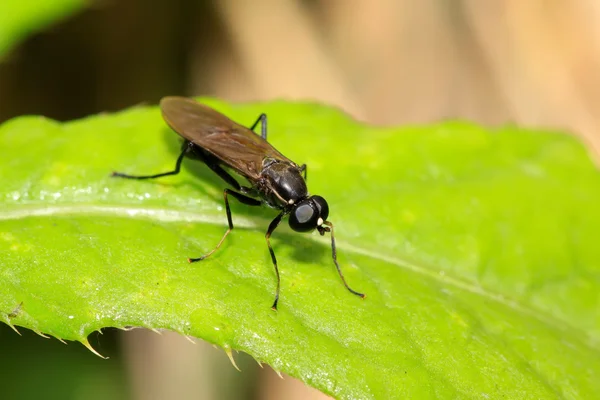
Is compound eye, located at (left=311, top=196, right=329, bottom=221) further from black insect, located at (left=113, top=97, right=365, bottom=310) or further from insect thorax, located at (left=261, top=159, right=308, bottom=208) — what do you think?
insect thorax, located at (left=261, top=159, right=308, bottom=208)

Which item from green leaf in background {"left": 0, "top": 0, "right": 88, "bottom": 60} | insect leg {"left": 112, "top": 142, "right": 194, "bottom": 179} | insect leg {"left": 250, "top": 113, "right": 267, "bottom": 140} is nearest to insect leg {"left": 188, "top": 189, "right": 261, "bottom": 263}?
insect leg {"left": 112, "top": 142, "right": 194, "bottom": 179}

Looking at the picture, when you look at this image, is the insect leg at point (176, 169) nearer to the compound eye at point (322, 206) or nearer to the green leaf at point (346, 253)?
the green leaf at point (346, 253)

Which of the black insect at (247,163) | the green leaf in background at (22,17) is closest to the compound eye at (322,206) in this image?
the black insect at (247,163)

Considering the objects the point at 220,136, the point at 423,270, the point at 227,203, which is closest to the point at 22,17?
the point at 220,136

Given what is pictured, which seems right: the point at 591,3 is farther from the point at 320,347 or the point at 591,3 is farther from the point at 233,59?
the point at 320,347

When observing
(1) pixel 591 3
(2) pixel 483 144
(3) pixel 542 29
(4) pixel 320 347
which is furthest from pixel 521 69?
(4) pixel 320 347

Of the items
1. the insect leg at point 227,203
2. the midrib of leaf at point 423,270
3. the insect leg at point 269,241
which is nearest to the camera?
the insect leg at point 269,241
